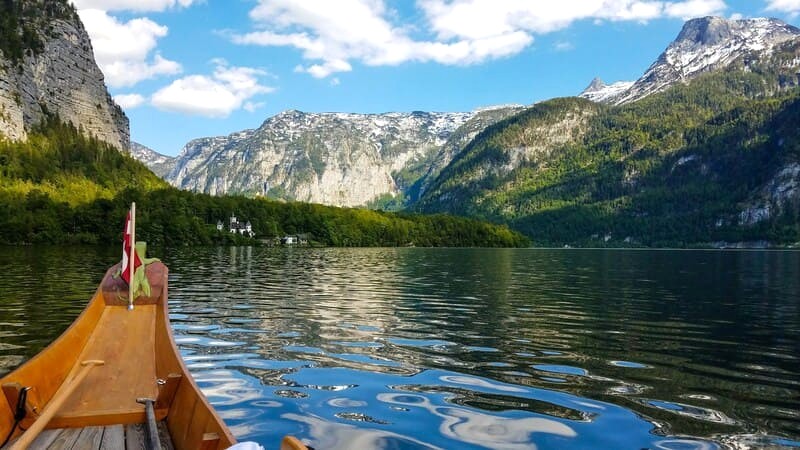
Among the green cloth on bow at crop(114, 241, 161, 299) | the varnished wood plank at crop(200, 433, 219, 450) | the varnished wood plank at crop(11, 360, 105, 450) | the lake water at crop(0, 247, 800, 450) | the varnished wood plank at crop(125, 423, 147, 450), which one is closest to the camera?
the varnished wood plank at crop(200, 433, 219, 450)

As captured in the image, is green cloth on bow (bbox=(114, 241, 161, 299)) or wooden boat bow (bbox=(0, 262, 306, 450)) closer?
wooden boat bow (bbox=(0, 262, 306, 450))

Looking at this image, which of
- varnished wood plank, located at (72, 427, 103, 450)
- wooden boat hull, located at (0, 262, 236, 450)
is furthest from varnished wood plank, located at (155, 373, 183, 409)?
varnished wood plank, located at (72, 427, 103, 450)

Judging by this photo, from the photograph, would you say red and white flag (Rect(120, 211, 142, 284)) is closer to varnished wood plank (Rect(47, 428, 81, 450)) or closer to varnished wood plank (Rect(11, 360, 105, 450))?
varnished wood plank (Rect(11, 360, 105, 450))

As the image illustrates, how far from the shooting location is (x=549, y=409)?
1495 cm

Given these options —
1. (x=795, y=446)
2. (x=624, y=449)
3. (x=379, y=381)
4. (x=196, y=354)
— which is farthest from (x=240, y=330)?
(x=795, y=446)

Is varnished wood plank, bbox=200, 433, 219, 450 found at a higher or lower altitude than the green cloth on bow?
lower

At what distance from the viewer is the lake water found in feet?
43.8

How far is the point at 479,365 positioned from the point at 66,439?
44.3 feet

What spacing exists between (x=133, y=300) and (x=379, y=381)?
865 cm

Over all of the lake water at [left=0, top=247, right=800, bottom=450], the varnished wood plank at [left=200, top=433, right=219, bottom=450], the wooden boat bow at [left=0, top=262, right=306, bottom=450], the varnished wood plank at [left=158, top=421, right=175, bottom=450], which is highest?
the varnished wood plank at [left=200, top=433, right=219, bottom=450]

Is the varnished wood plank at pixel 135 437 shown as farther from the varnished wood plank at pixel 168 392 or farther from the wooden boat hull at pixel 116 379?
the varnished wood plank at pixel 168 392

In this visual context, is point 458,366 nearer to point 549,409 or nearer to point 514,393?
point 514,393

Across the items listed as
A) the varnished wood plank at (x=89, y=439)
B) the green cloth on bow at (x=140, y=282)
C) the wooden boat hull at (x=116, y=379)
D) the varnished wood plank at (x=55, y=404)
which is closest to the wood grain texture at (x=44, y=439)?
the varnished wood plank at (x=55, y=404)

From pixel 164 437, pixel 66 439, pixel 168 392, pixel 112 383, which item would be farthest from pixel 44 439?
pixel 112 383
